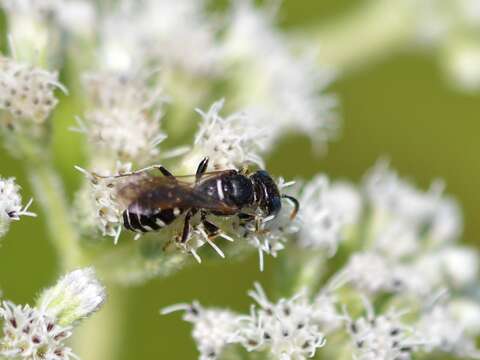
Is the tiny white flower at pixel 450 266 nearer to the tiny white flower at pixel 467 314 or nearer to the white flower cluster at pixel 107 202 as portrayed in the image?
the tiny white flower at pixel 467 314

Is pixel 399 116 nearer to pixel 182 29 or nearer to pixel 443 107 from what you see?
pixel 443 107

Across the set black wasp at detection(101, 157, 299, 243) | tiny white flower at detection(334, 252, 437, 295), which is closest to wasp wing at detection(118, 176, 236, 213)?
black wasp at detection(101, 157, 299, 243)

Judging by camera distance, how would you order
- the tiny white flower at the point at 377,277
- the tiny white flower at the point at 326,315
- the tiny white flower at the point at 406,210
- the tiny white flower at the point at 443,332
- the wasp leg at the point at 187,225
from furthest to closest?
the tiny white flower at the point at 406,210 < the tiny white flower at the point at 377,277 < the tiny white flower at the point at 443,332 < the tiny white flower at the point at 326,315 < the wasp leg at the point at 187,225

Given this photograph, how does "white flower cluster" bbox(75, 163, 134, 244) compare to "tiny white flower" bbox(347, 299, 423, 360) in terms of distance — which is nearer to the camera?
"white flower cluster" bbox(75, 163, 134, 244)

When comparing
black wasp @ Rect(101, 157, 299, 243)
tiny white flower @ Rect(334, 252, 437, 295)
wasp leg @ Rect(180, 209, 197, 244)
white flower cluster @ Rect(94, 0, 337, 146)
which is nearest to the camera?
black wasp @ Rect(101, 157, 299, 243)

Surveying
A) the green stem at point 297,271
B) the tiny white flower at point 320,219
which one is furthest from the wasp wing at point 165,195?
the green stem at point 297,271

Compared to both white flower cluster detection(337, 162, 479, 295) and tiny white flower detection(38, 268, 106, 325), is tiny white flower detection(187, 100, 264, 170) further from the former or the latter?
white flower cluster detection(337, 162, 479, 295)

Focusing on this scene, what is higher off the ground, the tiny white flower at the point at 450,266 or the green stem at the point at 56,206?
the green stem at the point at 56,206

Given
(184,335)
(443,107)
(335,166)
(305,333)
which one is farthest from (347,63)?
(305,333)
